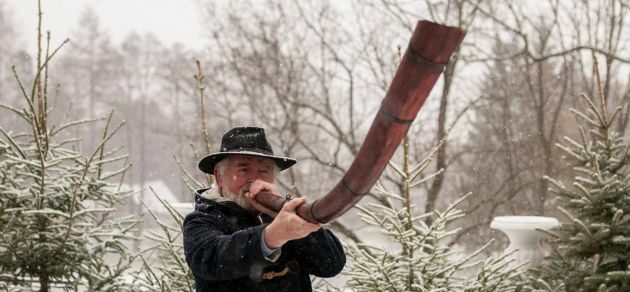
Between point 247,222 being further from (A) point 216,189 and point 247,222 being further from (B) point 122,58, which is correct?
(B) point 122,58

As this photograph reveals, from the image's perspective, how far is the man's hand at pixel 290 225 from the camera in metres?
1.47

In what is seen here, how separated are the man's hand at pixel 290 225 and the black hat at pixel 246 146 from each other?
526 millimetres

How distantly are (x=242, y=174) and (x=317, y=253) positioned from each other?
388 mm

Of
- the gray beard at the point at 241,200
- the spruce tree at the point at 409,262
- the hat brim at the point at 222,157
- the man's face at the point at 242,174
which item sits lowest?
the spruce tree at the point at 409,262

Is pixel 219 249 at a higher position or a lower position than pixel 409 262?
higher

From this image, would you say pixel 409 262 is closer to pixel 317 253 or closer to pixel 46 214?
pixel 317 253

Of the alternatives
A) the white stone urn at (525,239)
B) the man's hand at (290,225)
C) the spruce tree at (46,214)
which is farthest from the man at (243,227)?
the white stone urn at (525,239)

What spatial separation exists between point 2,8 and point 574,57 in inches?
988

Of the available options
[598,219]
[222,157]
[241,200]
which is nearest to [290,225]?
[241,200]

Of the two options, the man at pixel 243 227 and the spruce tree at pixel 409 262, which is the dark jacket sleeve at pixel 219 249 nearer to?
the man at pixel 243 227

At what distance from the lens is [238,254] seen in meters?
1.78

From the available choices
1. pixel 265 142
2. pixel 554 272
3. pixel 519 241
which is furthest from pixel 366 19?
pixel 265 142

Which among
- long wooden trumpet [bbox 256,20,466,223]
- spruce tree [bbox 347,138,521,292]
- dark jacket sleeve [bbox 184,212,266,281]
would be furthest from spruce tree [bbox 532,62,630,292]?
long wooden trumpet [bbox 256,20,466,223]

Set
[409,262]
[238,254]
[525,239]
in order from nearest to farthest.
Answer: [238,254] < [409,262] < [525,239]
